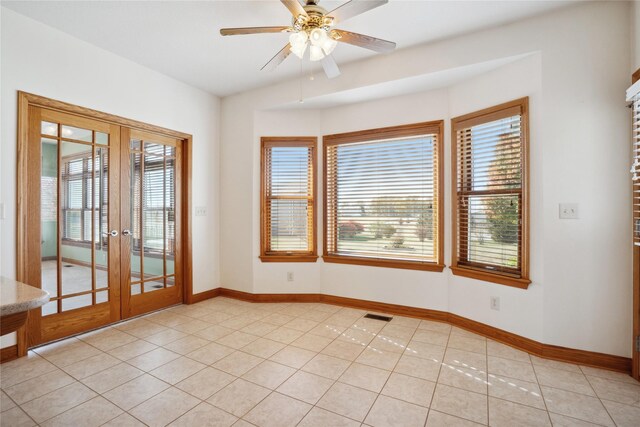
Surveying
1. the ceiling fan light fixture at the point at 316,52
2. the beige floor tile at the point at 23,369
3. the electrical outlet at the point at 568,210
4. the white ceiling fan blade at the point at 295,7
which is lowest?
the beige floor tile at the point at 23,369

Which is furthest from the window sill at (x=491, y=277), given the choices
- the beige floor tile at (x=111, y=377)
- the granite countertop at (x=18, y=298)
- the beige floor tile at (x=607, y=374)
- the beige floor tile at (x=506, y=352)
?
the granite countertop at (x=18, y=298)

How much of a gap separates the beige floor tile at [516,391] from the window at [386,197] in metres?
1.30

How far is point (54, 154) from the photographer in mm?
2773

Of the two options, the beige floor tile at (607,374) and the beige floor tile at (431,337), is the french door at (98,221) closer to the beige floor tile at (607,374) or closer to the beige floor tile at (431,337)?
the beige floor tile at (431,337)

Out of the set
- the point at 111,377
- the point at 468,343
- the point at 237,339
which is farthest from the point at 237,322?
the point at 468,343

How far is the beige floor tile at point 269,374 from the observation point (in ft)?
7.05

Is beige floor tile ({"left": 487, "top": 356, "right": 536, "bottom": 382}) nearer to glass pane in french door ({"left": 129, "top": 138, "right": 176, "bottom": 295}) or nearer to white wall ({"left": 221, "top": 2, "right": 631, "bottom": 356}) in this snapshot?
white wall ({"left": 221, "top": 2, "right": 631, "bottom": 356})

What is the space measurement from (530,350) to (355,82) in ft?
10.2

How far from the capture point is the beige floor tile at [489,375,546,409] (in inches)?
76.6

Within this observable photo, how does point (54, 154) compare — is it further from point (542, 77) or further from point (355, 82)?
point (542, 77)

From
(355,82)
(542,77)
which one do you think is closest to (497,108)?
(542,77)

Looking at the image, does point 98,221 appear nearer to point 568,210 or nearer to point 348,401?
point 348,401

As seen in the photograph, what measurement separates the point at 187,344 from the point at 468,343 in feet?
8.63

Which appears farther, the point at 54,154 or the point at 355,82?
the point at 355,82
